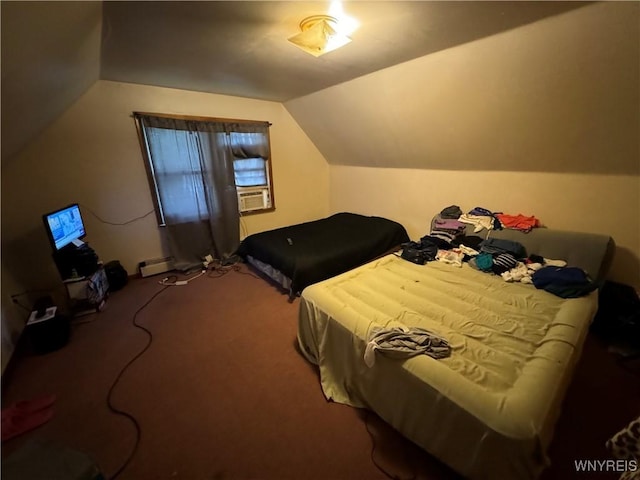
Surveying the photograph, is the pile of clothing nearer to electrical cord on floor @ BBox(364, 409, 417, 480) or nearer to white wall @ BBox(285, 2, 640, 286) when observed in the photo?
white wall @ BBox(285, 2, 640, 286)

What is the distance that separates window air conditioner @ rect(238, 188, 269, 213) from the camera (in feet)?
12.6

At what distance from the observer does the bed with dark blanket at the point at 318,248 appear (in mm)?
2674

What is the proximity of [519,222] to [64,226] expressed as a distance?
A: 4.18 metres

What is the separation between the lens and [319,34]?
1586mm

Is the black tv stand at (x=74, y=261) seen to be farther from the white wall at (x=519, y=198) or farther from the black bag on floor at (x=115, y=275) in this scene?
the white wall at (x=519, y=198)

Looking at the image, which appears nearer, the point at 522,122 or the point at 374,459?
the point at 374,459

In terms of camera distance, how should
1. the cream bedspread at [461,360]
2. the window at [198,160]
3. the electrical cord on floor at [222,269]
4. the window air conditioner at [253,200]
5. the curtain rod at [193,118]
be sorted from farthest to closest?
1. the window air conditioner at [253,200]
2. the electrical cord on floor at [222,269]
3. the window at [198,160]
4. the curtain rod at [193,118]
5. the cream bedspread at [461,360]

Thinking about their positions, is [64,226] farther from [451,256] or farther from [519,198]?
[519,198]

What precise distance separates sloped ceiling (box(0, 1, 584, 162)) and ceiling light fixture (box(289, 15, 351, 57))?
61 millimetres

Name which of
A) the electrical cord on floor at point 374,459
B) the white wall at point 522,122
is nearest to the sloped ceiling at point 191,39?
the white wall at point 522,122

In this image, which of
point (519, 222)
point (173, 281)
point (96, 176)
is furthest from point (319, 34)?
point (173, 281)

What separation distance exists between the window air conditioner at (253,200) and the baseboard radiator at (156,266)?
114 centimetres

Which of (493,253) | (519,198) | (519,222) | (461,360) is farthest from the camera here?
(519,198)

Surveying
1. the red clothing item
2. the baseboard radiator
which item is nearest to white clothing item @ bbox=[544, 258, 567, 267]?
the red clothing item
